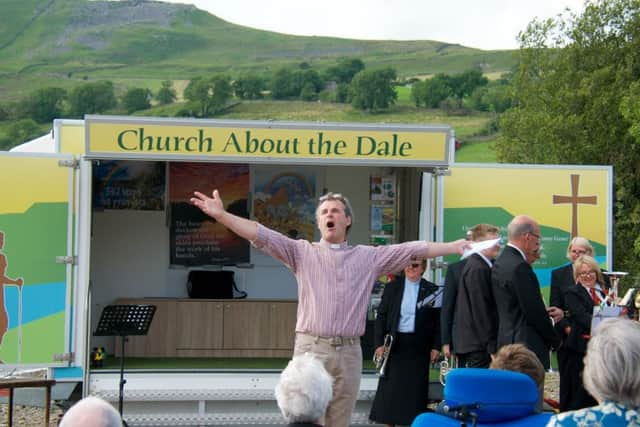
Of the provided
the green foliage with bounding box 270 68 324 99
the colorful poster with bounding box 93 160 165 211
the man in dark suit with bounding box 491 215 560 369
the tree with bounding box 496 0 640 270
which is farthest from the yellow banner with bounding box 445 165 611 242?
the green foliage with bounding box 270 68 324 99

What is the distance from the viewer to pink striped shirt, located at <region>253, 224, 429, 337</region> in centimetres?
530

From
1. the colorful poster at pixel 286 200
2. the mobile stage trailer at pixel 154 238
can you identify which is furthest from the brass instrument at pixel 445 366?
the colorful poster at pixel 286 200

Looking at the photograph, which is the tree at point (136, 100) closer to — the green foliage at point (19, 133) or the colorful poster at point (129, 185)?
the green foliage at point (19, 133)

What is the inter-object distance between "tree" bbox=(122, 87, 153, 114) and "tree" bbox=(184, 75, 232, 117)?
3.89 metres

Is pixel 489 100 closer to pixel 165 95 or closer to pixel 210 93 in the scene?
pixel 210 93

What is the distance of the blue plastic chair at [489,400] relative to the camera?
145 inches

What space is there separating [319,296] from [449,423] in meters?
1.70

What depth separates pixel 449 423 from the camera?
147 inches

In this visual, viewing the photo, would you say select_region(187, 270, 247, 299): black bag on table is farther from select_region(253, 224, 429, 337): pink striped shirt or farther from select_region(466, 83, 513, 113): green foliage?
select_region(466, 83, 513, 113): green foliage

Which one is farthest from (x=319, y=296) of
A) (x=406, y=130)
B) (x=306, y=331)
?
(x=406, y=130)

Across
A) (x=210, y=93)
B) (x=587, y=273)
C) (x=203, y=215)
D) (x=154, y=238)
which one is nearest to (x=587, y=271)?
(x=587, y=273)

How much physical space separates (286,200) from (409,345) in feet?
10.6

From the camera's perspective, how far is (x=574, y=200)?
835cm

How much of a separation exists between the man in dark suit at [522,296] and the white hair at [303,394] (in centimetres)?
265
